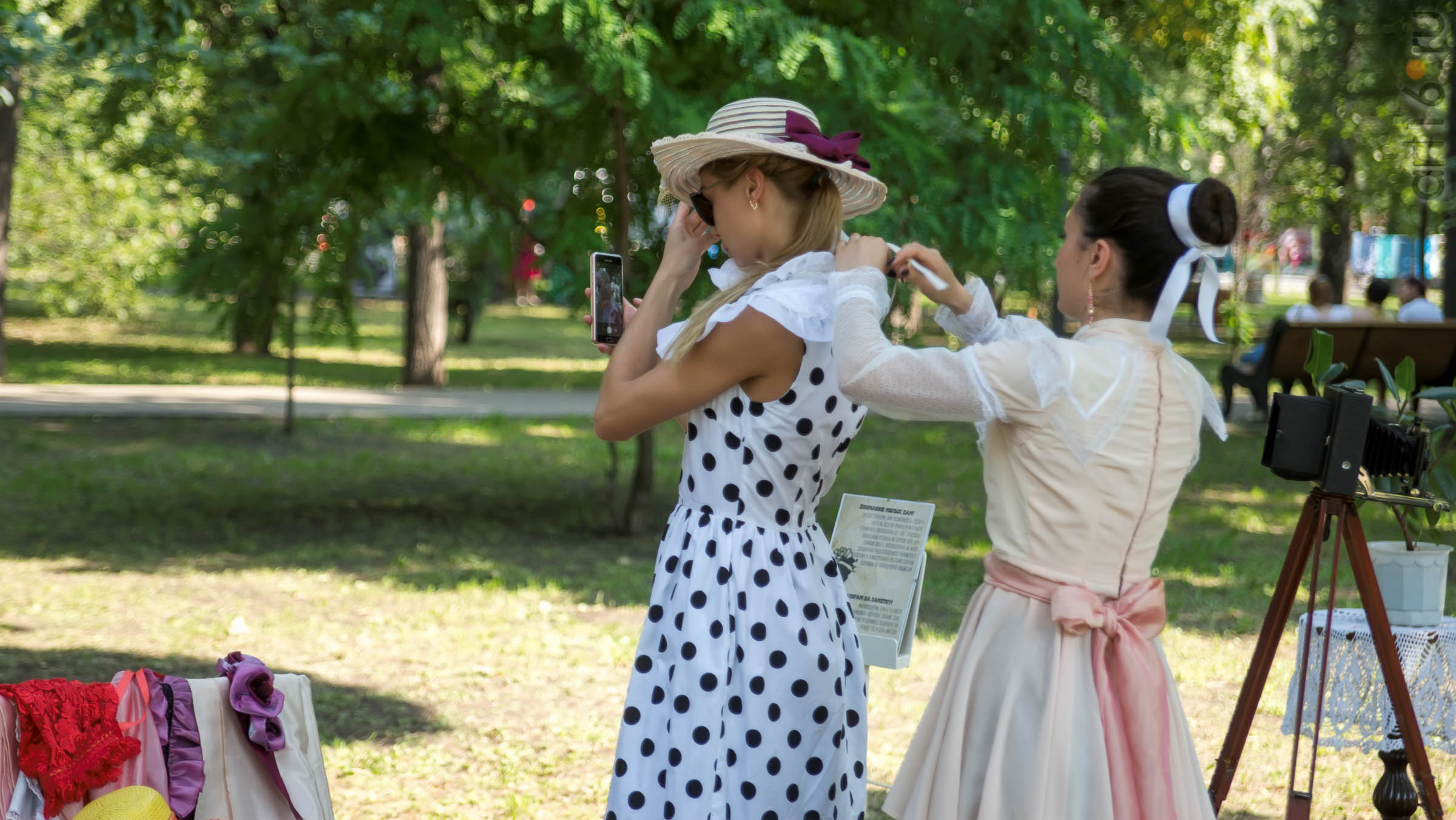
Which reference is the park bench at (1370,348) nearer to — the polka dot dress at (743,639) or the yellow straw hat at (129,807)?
the polka dot dress at (743,639)

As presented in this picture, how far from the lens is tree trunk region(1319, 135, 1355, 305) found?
23.7m

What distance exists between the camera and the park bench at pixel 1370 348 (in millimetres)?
11148

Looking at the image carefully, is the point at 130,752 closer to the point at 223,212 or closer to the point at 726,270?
the point at 726,270

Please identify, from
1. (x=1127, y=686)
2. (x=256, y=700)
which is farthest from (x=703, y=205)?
(x=256, y=700)

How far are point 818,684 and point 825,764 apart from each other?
0.16m

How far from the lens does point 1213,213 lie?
2.11 m

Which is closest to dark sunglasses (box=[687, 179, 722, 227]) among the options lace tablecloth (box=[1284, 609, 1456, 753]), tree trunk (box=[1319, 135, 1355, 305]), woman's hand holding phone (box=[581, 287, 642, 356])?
woman's hand holding phone (box=[581, 287, 642, 356])

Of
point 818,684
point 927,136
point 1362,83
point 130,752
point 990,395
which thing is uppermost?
point 1362,83

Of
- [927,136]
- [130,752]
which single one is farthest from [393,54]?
[130,752]

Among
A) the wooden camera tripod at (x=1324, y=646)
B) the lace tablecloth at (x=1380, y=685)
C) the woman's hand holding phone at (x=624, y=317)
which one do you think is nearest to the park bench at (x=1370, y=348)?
the lace tablecloth at (x=1380, y=685)

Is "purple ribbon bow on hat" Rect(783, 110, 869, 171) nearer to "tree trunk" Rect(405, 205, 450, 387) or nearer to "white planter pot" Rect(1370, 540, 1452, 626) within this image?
"white planter pot" Rect(1370, 540, 1452, 626)

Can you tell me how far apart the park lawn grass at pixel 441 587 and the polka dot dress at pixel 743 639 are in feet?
6.19

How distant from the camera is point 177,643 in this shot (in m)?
5.89

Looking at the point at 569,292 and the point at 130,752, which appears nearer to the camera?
the point at 130,752
